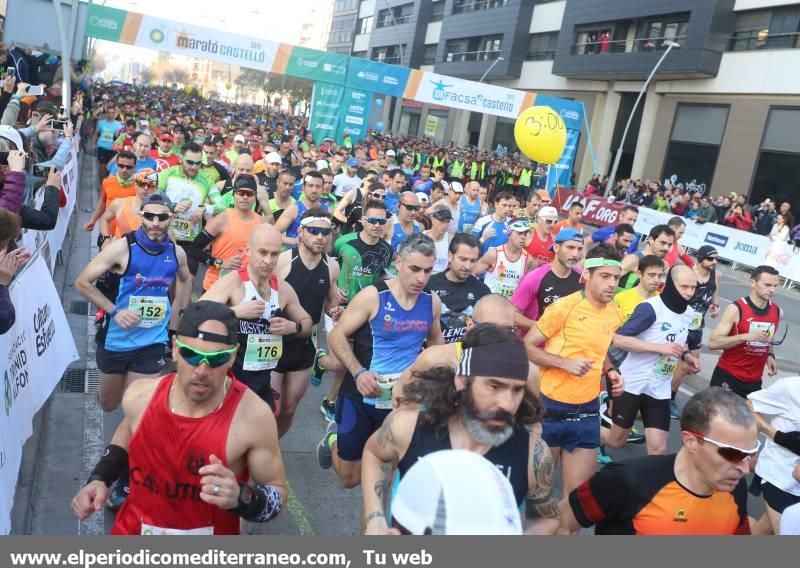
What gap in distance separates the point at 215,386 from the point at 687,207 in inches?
913

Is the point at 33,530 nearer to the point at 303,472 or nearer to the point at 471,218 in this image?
the point at 303,472

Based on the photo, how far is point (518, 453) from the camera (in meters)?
2.81

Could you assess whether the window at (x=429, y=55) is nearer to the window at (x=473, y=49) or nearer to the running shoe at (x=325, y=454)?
the window at (x=473, y=49)

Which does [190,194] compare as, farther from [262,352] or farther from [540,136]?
[540,136]

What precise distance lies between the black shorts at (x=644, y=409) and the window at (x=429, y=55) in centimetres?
5927

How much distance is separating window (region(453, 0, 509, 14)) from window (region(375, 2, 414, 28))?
26.7 ft

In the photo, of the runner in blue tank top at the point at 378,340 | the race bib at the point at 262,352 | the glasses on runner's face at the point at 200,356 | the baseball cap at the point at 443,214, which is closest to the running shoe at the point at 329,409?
the runner in blue tank top at the point at 378,340

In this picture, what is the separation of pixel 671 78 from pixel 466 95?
1550cm

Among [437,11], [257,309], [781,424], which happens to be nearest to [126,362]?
[257,309]

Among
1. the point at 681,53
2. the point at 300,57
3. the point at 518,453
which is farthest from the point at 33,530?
the point at 681,53

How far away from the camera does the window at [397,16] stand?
66.7m

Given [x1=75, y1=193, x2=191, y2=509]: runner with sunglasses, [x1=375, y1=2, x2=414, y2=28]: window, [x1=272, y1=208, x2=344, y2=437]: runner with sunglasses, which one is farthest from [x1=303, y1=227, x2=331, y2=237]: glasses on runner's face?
[x1=375, y1=2, x2=414, y2=28]: window

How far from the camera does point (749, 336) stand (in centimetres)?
635

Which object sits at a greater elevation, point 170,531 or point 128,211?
point 128,211
